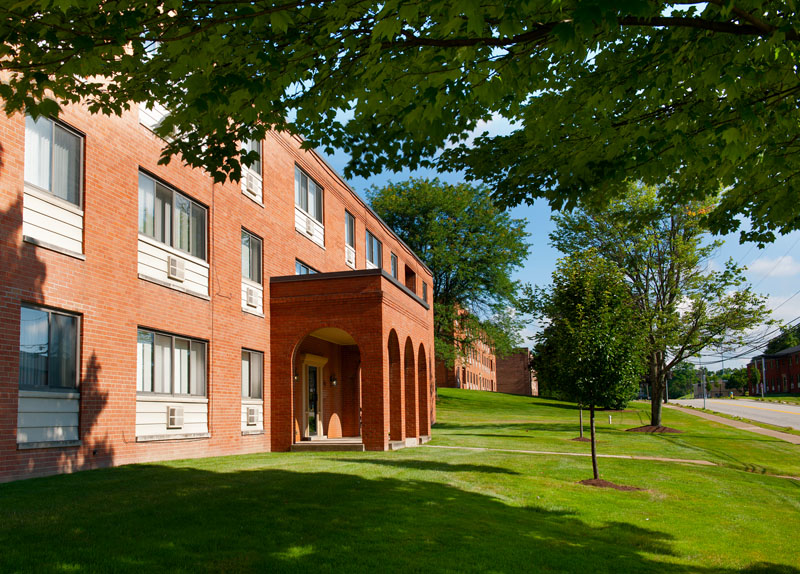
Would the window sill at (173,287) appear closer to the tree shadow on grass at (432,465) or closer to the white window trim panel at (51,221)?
the white window trim panel at (51,221)

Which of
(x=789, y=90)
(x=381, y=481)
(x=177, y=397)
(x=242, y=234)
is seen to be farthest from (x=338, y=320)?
(x=789, y=90)

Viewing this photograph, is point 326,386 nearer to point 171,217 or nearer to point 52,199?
point 171,217

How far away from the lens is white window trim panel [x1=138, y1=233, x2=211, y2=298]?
1406cm

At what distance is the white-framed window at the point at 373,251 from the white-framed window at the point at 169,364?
14358 mm

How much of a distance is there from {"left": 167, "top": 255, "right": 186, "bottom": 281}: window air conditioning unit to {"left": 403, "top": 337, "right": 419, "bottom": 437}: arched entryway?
28.1 ft

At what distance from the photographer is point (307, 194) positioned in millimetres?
22859

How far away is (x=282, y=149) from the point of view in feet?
67.9

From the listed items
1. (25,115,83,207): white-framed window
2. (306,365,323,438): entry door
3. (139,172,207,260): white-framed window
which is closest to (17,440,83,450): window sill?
(25,115,83,207): white-framed window

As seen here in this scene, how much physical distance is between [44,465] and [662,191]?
1149cm

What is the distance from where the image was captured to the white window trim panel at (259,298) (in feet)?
59.6

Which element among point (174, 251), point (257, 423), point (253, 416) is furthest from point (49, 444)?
point (257, 423)

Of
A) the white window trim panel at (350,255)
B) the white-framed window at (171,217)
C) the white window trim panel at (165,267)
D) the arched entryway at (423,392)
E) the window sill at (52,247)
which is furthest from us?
the white window trim panel at (350,255)

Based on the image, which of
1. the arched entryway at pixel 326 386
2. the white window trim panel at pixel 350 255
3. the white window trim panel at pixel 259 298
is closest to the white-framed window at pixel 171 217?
the white window trim panel at pixel 259 298

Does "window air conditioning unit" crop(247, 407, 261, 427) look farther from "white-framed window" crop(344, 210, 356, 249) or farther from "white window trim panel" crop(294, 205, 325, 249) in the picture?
"white-framed window" crop(344, 210, 356, 249)
